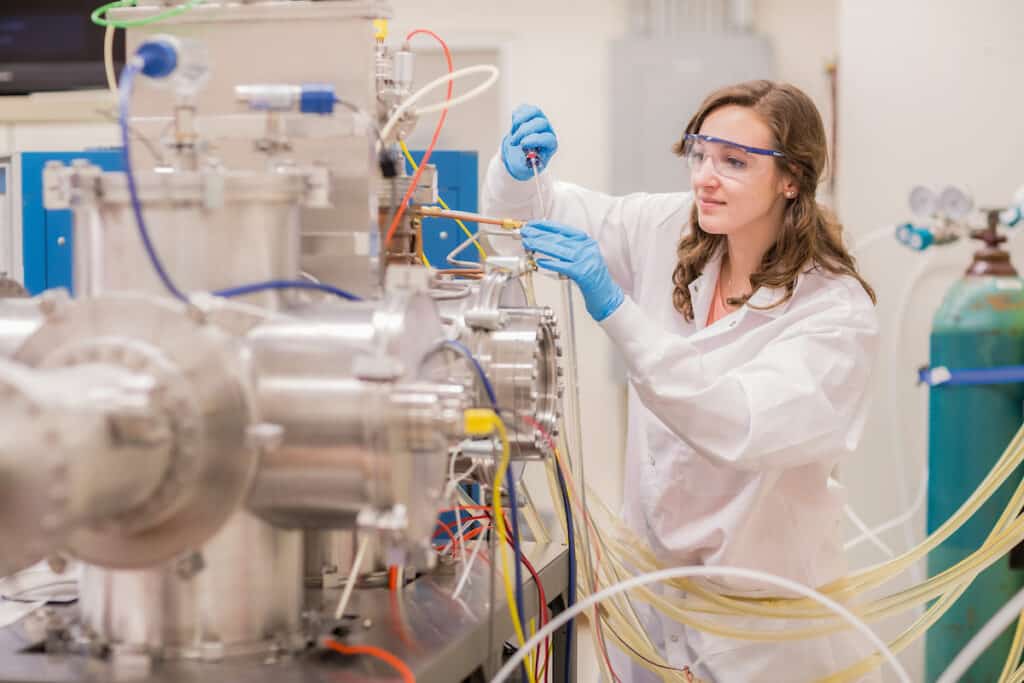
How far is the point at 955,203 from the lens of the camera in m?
2.96

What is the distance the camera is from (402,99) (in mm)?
1293

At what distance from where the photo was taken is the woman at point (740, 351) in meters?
1.68

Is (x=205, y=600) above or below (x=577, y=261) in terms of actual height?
below

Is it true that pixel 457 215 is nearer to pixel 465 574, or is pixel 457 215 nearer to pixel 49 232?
pixel 465 574

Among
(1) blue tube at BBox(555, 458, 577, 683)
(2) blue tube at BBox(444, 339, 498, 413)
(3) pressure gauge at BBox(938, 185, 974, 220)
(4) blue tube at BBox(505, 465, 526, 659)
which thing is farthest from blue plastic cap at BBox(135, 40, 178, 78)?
(3) pressure gauge at BBox(938, 185, 974, 220)

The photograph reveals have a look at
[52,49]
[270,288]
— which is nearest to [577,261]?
[270,288]

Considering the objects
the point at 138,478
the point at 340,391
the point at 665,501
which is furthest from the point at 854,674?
the point at 138,478

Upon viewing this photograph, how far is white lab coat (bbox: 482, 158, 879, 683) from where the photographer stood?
1676 millimetres

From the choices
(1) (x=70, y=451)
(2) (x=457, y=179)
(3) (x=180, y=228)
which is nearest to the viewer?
(1) (x=70, y=451)

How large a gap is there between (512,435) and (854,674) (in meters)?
0.91

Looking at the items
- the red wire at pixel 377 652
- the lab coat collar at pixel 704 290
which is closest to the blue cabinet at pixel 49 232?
the lab coat collar at pixel 704 290

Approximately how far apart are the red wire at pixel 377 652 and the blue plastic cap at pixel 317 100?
496 mm

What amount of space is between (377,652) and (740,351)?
1.05 meters

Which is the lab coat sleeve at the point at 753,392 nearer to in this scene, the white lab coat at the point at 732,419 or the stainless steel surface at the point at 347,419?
the white lab coat at the point at 732,419
